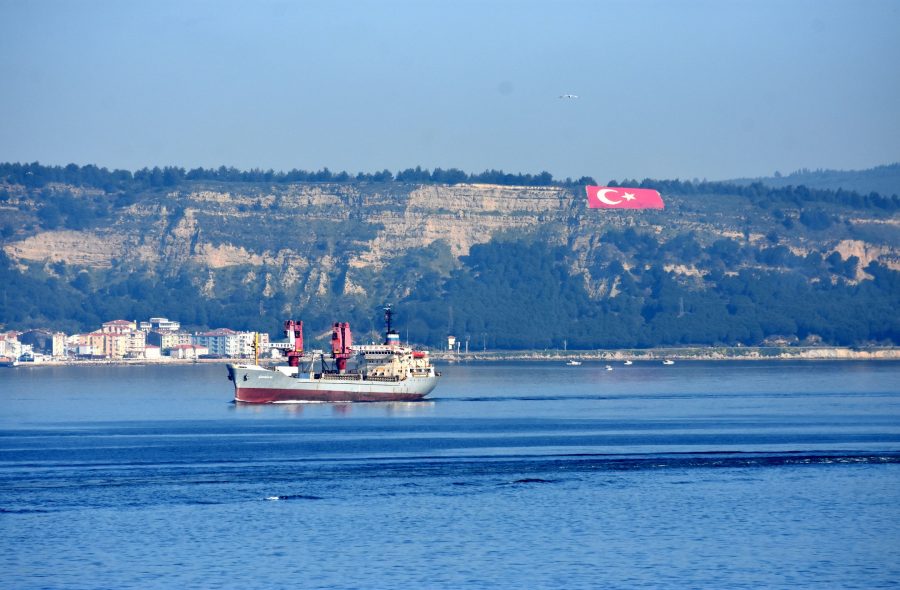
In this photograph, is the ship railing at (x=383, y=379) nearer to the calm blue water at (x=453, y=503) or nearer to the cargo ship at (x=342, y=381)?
the cargo ship at (x=342, y=381)

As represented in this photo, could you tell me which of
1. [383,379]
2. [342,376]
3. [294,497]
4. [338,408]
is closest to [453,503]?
[294,497]

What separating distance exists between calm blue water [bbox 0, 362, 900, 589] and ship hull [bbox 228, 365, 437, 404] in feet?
72.7

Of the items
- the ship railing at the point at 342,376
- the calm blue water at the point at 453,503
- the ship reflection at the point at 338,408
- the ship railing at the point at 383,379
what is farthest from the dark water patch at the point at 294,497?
the ship railing at the point at 342,376

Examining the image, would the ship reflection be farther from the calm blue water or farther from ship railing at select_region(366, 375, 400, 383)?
the calm blue water

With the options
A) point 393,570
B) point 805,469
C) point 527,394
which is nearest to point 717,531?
point 393,570

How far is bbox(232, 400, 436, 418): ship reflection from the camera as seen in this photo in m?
127

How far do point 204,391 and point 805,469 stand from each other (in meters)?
116

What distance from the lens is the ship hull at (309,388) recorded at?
13925 centimetres

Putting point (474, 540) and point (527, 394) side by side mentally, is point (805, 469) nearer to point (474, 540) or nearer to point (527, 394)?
point (474, 540)

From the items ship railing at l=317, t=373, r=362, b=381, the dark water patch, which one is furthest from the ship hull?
the dark water patch

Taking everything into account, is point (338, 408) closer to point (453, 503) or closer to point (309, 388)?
point (309, 388)

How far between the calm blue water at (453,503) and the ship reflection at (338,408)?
33.6ft

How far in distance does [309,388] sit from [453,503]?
3006 inches

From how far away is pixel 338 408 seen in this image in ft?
443
